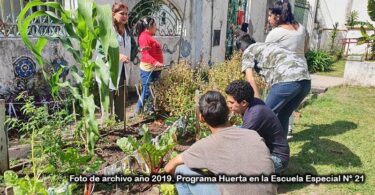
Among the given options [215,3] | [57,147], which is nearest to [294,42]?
[57,147]

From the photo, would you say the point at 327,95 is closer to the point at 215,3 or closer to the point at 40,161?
the point at 215,3

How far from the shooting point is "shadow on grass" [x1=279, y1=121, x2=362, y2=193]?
12.2ft

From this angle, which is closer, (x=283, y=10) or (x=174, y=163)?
(x=174, y=163)

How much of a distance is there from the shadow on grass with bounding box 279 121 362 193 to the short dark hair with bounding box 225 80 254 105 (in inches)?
45.2

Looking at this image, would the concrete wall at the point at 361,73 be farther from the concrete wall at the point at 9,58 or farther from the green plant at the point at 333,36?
the green plant at the point at 333,36

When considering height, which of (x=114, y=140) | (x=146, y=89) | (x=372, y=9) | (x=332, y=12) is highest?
(x=332, y=12)

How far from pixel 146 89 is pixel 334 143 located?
8.60ft

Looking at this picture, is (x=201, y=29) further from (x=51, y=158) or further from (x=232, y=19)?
(x=51, y=158)

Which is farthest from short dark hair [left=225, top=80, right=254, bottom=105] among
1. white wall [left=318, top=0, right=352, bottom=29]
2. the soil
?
white wall [left=318, top=0, right=352, bottom=29]

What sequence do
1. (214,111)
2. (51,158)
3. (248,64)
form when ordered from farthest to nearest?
(248,64) → (51,158) → (214,111)

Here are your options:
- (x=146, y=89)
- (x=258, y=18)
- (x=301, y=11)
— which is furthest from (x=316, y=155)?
(x=301, y=11)

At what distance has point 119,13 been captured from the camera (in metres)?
3.96

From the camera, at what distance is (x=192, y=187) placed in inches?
94.0

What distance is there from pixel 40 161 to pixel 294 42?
9.46ft
